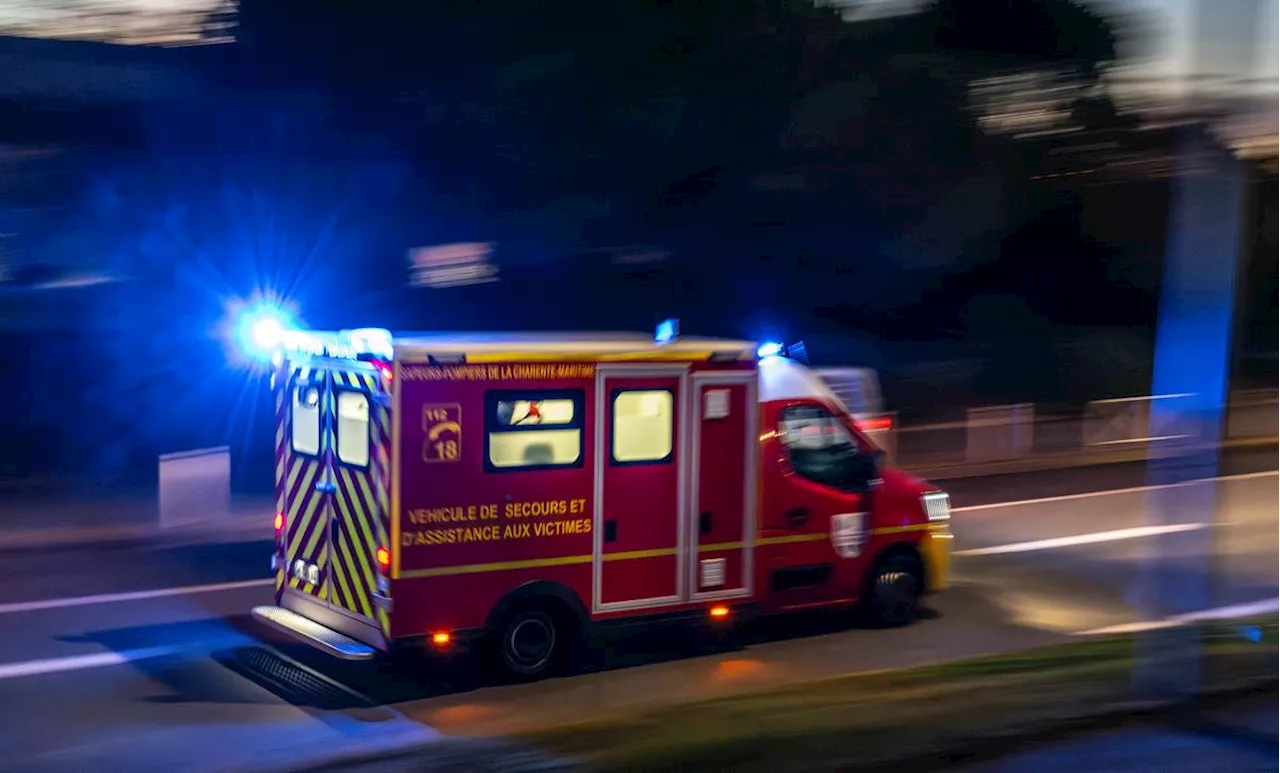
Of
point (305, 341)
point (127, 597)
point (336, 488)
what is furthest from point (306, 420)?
point (127, 597)

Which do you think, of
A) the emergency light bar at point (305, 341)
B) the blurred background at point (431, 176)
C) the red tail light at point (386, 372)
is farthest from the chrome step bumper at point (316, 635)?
the blurred background at point (431, 176)

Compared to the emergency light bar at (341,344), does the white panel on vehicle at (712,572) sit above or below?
below

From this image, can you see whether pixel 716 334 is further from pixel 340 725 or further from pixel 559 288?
pixel 340 725

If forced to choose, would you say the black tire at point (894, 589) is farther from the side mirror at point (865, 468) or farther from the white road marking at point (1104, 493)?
the white road marking at point (1104, 493)

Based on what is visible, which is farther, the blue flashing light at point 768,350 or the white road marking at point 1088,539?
the white road marking at point 1088,539

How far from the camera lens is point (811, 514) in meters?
9.56

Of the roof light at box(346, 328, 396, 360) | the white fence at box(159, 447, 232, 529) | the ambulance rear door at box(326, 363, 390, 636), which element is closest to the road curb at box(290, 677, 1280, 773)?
the ambulance rear door at box(326, 363, 390, 636)

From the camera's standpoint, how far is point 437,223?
19.3m

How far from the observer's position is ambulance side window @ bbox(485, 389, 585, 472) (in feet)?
26.9

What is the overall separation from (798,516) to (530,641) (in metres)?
2.27

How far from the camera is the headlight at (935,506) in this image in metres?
10.3

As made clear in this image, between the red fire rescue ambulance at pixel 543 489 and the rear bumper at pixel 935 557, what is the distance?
0.79m

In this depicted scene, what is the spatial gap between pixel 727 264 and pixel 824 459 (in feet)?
44.6

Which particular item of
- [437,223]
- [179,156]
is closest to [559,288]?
[437,223]
